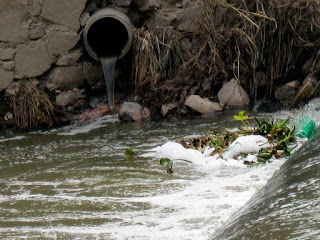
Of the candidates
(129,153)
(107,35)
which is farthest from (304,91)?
(107,35)

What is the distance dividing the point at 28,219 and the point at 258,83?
14.7 feet

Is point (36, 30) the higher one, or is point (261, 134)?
point (36, 30)

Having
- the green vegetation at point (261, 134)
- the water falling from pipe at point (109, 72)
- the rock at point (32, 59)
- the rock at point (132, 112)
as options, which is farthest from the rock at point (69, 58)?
the green vegetation at point (261, 134)

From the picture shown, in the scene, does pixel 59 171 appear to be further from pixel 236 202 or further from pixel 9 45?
pixel 9 45

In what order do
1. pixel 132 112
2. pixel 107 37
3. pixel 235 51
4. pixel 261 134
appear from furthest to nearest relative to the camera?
1. pixel 107 37
2. pixel 235 51
3. pixel 132 112
4. pixel 261 134

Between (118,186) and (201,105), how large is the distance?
120 inches

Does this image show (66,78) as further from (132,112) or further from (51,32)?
(132,112)

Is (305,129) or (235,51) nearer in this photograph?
(305,129)

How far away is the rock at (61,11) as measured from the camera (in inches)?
315

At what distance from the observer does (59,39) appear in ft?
26.4

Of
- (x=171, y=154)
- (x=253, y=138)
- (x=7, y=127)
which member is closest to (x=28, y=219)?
(x=171, y=154)

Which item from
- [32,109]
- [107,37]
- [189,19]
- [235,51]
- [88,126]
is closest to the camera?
[32,109]

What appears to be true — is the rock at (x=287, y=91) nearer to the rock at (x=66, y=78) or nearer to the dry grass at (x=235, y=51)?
the dry grass at (x=235, y=51)

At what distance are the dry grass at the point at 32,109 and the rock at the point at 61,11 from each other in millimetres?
933
